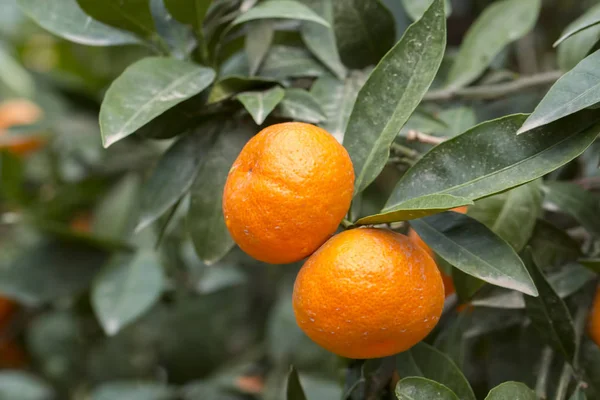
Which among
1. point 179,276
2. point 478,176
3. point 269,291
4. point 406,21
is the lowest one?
point 269,291

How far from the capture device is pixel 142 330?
4.58 feet

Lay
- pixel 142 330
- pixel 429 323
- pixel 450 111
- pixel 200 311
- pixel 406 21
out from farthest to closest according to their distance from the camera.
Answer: pixel 142 330, pixel 200 311, pixel 406 21, pixel 450 111, pixel 429 323

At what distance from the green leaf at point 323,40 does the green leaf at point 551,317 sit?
0.37m

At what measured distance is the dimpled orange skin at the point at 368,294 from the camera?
56 centimetres

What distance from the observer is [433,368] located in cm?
68

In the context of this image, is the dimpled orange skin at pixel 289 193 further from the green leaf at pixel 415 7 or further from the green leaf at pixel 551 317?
the green leaf at pixel 415 7

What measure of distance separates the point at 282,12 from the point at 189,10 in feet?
0.37

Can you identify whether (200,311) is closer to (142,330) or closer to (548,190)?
(142,330)

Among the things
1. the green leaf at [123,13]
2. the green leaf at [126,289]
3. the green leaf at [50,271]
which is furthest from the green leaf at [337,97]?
the green leaf at [50,271]

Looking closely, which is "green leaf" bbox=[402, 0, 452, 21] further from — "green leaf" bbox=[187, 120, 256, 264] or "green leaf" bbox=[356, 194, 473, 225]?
"green leaf" bbox=[356, 194, 473, 225]

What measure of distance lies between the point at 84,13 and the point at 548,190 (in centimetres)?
63

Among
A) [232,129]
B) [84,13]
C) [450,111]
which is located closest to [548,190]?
[450,111]

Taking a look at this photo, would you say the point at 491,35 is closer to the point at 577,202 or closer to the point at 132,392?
the point at 577,202

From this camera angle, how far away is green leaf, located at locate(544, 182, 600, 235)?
0.76 meters
